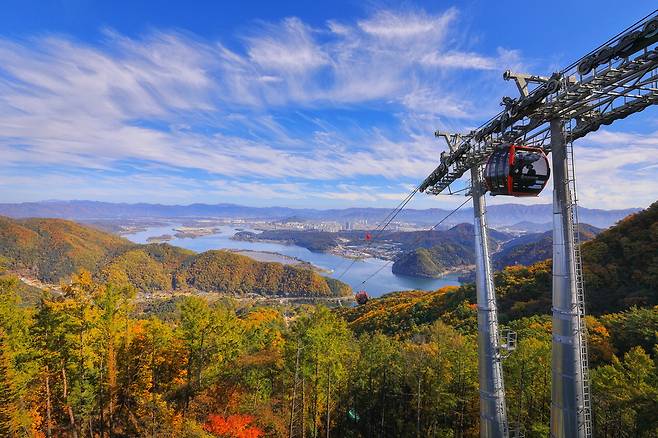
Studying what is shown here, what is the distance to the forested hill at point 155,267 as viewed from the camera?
145 meters

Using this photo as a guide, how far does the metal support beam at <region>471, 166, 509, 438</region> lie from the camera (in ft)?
22.4

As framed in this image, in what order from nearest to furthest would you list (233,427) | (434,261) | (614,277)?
(233,427) → (614,277) → (434,261)

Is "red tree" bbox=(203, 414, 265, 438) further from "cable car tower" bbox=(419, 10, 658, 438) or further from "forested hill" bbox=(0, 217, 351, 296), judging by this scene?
"forested hill" bbox=(0, 217, 351, 296)

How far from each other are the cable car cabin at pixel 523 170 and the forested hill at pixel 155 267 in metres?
131

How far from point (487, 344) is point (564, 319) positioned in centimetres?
224

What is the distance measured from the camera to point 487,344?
7.01 m

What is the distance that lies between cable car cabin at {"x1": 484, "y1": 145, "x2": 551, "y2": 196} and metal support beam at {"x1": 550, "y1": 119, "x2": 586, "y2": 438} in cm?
34

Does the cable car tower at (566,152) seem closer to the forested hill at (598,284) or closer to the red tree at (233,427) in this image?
the red tree at (233,427)

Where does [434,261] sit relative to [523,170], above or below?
below

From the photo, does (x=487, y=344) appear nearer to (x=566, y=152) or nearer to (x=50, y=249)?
(x=566, y=152)

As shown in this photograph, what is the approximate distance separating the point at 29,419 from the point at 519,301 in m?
35.2

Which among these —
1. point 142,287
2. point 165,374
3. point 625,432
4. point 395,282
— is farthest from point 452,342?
point 142,287

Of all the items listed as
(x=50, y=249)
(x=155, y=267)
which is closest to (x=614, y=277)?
(x=155, y=267)

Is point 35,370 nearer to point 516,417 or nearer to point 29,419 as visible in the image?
point 29,419
